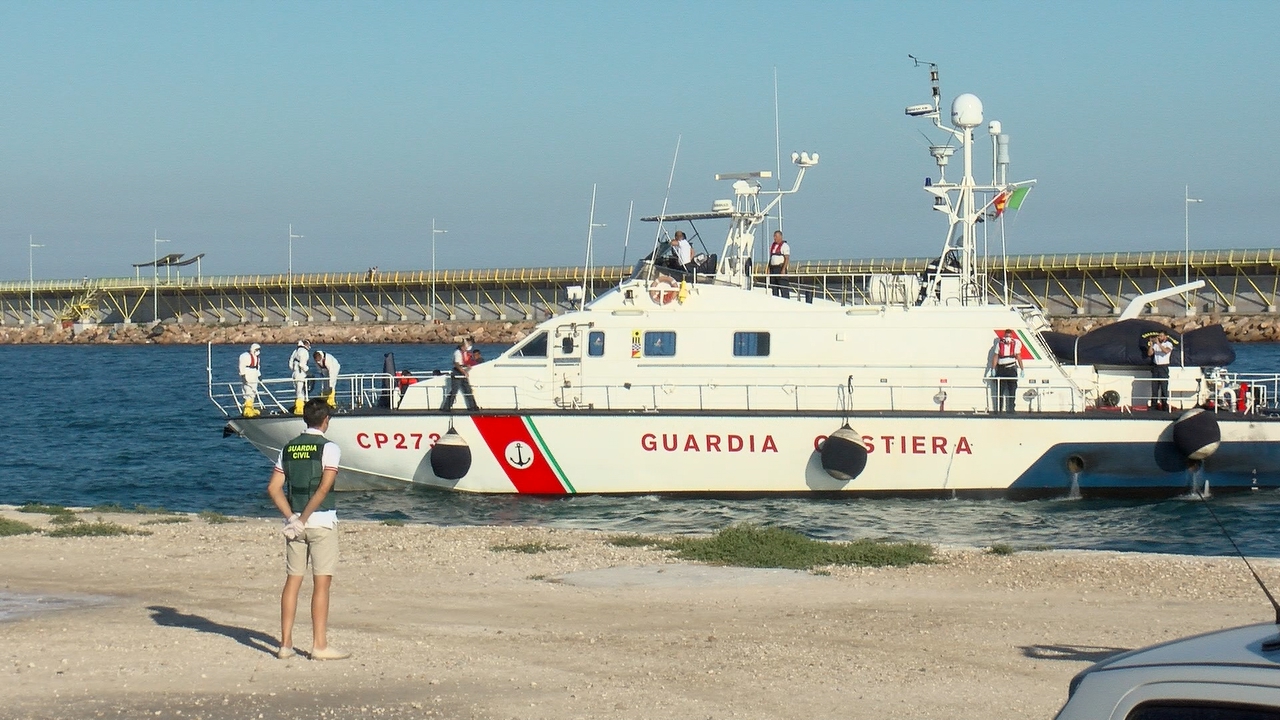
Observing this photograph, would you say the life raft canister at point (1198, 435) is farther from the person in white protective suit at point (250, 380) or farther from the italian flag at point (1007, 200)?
the person in white protective suit at point (250, 380)

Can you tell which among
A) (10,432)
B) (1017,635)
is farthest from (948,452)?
(10,432)

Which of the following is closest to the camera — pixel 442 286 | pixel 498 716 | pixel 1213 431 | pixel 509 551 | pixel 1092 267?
pixel 498 716

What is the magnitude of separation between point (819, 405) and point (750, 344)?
139 cm

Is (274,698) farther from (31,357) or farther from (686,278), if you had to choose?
(31,357)

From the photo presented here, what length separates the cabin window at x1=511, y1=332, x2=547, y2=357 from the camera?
69.5ft

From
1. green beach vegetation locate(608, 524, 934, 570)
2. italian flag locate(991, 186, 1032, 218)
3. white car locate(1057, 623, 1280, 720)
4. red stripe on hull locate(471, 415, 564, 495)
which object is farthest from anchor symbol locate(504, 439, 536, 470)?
white car locate(1057, 623, 1280, 720)

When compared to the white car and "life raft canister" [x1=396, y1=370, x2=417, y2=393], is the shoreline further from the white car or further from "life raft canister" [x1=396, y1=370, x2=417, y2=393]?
the white car

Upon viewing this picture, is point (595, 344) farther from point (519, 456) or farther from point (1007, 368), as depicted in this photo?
point (1007, 368)

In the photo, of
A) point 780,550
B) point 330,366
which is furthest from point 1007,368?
point 330,366

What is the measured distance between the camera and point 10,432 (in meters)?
34.3

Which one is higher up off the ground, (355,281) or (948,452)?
(355,281)

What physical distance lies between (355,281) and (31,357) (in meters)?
19.5

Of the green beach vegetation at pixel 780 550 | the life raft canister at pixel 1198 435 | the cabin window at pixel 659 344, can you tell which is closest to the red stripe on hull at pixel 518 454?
the cabin window at pixel 659 344

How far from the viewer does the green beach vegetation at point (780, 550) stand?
12961 millimetres
